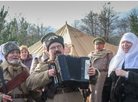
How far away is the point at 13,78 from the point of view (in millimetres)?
2695

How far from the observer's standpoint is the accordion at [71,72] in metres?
2.31

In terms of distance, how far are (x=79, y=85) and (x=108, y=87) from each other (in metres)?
1.10

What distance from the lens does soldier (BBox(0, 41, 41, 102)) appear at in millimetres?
2643

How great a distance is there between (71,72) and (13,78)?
0.94 meters

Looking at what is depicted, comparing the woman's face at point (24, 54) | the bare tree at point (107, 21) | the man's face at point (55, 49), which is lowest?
the woman's face at point (24, 54)

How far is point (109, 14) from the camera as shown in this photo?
91.2 feet

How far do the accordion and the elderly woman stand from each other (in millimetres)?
836

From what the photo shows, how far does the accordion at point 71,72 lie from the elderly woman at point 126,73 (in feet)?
2.74

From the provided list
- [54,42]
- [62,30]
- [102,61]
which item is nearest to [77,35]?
[62,30]

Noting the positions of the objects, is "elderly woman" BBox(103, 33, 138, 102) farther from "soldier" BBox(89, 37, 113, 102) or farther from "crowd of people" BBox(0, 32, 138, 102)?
"soldier" BBox(89, 37, 113, 102)

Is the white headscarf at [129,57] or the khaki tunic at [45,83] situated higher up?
the white headscarf at [129,57]

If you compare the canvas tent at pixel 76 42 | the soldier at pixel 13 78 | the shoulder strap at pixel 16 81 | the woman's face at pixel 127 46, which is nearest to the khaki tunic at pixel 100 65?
the canvas tent at pixel 76 42

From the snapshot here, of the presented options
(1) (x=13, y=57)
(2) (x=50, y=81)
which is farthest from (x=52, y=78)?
(1) (x=13, y=57)

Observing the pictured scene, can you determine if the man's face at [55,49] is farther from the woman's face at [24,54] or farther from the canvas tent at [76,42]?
the canvas tent at [76,42]
